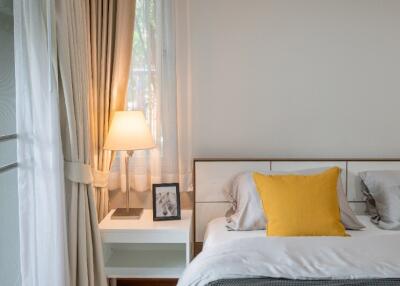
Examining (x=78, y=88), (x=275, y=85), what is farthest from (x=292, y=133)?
(x=78, y=88)

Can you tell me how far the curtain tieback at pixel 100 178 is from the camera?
272 centimetres

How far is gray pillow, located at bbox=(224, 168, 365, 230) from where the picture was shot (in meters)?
2.55

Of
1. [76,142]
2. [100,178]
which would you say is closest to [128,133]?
[100,178]

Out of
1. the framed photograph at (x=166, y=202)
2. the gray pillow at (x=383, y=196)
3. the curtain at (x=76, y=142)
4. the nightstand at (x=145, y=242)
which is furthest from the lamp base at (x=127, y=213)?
the gray pillow at (x=383, y=196)

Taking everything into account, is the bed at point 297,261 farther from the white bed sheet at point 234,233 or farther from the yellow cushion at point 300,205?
the yellow cushion at point 300,205

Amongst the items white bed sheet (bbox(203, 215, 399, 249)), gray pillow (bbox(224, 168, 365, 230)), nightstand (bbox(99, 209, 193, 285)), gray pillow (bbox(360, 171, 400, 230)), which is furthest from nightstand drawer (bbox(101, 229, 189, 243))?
gray pillow (bbox(360, 171, 400, 230))

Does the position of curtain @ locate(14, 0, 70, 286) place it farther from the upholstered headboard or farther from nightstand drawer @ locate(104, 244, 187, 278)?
the upholstered headboard

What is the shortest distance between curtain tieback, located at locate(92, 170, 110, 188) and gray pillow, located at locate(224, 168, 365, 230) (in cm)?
78

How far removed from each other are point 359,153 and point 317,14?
3.11 ft

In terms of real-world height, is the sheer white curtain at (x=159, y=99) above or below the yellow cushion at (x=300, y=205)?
above

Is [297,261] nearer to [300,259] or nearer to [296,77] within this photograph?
[300,259]

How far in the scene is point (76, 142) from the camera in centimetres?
215

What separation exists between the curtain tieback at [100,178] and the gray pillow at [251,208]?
78cm

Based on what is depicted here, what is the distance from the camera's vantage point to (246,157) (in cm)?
299
